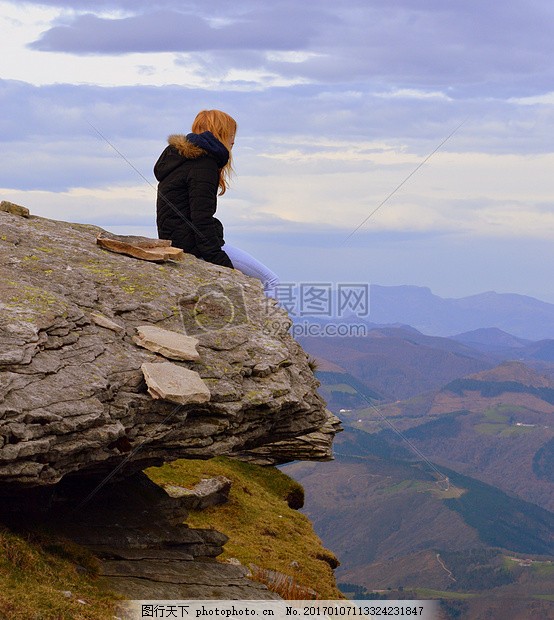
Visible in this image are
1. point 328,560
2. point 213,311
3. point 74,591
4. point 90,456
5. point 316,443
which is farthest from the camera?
point 316,443

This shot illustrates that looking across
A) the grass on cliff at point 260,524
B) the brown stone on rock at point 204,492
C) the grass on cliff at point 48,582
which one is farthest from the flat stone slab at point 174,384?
the brown stone on rock at point 204,492

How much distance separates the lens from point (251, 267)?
2067 cm

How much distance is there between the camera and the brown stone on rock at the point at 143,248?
1803cm

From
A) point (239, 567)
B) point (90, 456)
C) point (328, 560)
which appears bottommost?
point (328, 560)

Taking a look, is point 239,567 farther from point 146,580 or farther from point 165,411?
point 165,411

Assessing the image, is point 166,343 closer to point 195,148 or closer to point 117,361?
point 117,361

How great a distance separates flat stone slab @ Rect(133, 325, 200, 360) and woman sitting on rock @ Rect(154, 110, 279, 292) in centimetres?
453

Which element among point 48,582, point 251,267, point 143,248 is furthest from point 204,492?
point 48,582

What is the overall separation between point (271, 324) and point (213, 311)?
5.09ft

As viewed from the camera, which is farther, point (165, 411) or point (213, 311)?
point (213, 311)

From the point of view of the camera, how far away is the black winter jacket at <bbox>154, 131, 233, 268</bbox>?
1844 cm

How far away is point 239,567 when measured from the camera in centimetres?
1602

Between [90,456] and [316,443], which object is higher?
[90,456]

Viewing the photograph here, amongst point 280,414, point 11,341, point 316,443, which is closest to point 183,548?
point 280,414
